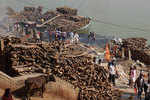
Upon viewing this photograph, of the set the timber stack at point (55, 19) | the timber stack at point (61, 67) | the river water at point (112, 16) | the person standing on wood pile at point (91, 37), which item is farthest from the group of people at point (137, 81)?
the river water at point (112, 16)

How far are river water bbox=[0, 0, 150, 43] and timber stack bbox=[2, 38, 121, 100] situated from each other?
833 inches

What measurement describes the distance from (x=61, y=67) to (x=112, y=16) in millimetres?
56757

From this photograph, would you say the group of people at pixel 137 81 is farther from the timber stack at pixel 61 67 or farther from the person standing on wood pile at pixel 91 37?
the person standing on wood pile at pixel 91 37

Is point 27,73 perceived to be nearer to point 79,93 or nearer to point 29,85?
point 29,85

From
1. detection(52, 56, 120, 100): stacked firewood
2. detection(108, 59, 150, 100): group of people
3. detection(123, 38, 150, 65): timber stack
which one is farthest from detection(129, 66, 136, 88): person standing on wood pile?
detection(123, 38, 150, 65): timber stack

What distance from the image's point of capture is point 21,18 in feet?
110

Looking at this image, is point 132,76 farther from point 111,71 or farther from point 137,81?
point 137,81

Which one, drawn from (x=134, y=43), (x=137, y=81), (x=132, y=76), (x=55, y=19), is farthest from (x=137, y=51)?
(x=55, y=19)

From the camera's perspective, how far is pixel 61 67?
44.6 feet

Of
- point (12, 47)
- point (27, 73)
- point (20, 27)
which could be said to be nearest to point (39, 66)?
point (27, 73)

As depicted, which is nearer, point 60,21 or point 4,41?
point 4,41

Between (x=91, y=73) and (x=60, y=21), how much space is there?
19253 millimetres

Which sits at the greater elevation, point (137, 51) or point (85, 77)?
point (137, 51)

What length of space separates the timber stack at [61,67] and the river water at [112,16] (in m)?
21.2
